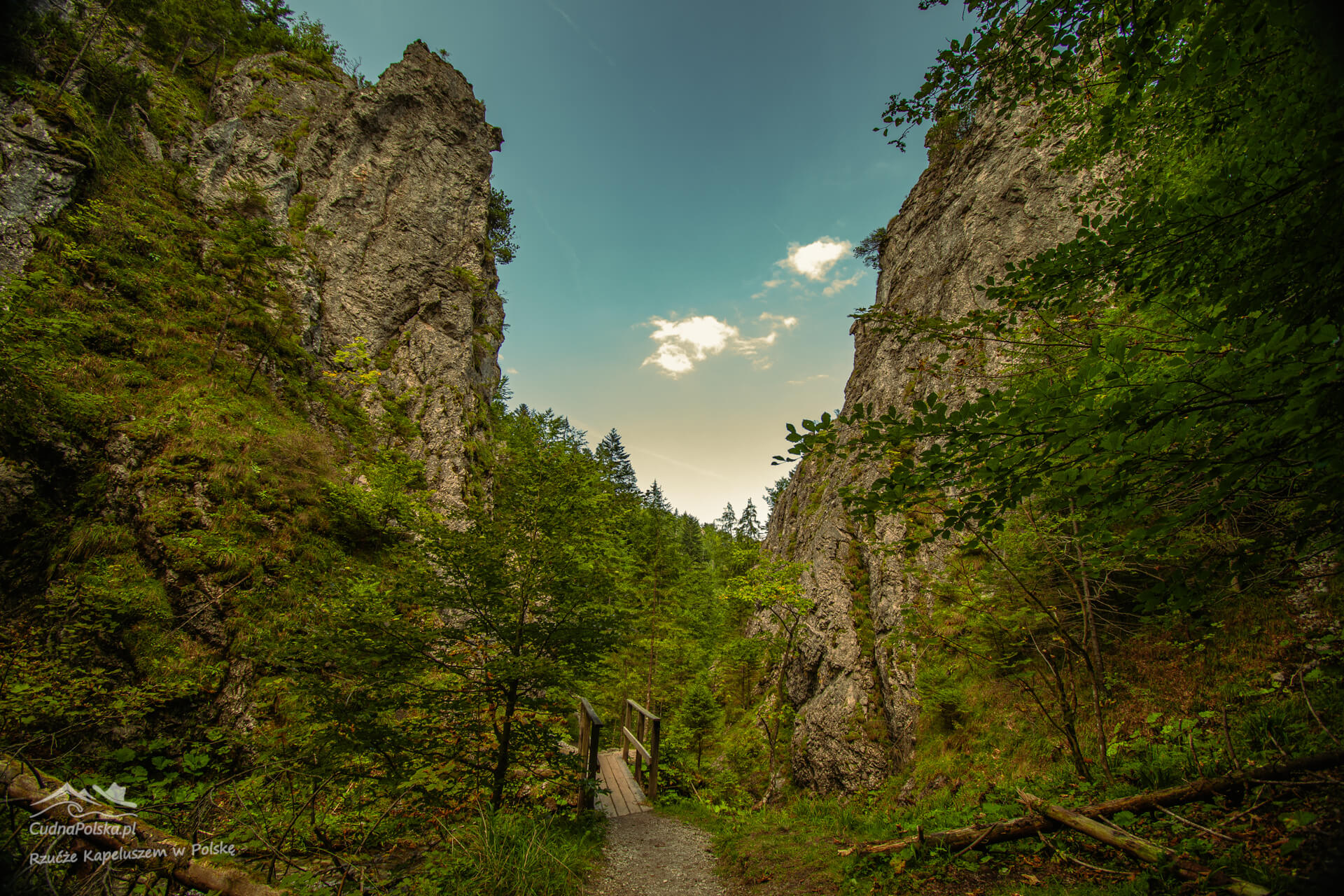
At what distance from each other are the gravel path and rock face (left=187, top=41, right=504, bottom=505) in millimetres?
12779

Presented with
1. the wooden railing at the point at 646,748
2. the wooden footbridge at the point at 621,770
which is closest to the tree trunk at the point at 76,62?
the wooden footbridge at the point at 621,770

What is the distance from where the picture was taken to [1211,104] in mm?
2996

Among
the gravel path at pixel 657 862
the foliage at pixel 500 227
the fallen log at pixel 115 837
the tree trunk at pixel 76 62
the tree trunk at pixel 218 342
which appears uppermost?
the foliage at pixel 500 227

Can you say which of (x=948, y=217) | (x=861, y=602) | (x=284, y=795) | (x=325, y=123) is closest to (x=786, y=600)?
(x=861, y=602)

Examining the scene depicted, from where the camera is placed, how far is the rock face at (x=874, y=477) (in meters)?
9.69

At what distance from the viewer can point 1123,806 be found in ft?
12.3

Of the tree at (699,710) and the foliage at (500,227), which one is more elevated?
the foliage at (500,227)

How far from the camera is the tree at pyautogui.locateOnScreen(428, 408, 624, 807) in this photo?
614cm

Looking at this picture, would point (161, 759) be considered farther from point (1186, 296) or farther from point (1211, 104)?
point (1211, 104)

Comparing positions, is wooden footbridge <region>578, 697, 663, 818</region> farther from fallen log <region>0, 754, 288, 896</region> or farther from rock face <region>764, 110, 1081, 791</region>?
fallen log <region>0, 754, 288, 896</region>

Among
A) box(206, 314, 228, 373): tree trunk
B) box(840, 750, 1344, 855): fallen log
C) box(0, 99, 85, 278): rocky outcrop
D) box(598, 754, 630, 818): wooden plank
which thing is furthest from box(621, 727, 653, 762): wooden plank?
box(0, 99, 85, 278): rocky outcrop

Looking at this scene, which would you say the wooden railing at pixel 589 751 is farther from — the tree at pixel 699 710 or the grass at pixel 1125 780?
the tree at pixel 699 710

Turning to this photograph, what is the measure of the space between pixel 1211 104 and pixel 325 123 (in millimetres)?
30773

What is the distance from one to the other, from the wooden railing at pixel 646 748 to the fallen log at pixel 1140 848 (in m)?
6.58
